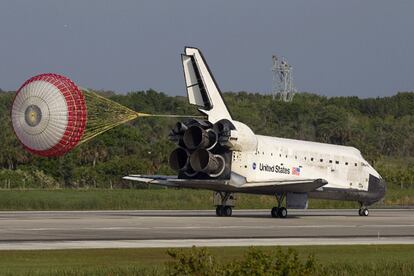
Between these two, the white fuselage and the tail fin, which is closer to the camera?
the tail fin

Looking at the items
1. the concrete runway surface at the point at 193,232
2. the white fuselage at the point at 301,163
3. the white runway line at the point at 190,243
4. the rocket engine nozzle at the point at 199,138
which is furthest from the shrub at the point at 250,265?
the white fuselage at the point at 301,163

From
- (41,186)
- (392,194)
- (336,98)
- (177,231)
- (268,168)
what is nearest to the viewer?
(177,231)

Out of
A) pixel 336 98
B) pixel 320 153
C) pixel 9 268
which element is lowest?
pixel 9 268

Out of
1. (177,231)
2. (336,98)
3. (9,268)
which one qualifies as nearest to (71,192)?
(177,231)

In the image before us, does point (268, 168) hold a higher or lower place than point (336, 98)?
lower

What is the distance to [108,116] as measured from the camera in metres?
44.4

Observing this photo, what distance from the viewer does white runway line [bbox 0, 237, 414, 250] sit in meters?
27.1

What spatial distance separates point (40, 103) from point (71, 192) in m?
21.7

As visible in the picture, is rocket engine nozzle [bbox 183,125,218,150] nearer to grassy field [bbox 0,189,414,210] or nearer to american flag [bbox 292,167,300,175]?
american flag [bbox 292,167,300,175]

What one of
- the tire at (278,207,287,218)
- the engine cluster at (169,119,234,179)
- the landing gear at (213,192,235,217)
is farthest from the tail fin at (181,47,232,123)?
the tire at (278,207,287,218)

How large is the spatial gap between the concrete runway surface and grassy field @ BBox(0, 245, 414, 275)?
170cm

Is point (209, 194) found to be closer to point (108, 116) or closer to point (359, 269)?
point (108, 116)

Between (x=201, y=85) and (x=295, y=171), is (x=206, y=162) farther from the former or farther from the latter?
(x=295, y=171)

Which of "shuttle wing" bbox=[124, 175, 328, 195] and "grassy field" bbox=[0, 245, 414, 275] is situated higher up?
"shuttle wing" bbox=[124, 175, 328, 195]
